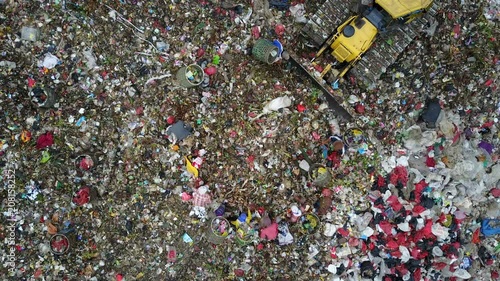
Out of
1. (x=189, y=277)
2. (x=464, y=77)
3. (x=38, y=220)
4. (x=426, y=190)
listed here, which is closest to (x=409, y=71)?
(x=464, y=77)

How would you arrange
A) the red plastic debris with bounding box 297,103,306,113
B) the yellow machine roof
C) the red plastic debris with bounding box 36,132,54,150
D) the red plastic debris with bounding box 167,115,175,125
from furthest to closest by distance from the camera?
1. the red plastic debris with bounding box 297,103,306,113
2. the red plastic debris with bounding box 167,115,175,125
3. the red plastic debris with bounding box 36,132,54,150
4. the yellow machine roof

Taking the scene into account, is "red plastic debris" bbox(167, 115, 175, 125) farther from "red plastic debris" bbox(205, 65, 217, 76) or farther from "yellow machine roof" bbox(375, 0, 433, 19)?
"yellow machine roof" bbox(375, 0, 433, 19)

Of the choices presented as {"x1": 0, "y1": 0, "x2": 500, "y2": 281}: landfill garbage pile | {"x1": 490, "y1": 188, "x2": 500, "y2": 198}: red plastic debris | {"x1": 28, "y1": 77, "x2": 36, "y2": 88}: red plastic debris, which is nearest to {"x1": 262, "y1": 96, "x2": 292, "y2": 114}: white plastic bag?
{"x1": 0, "y1": 0, "x2": 500, "y2": 281}: landfill garbage pile

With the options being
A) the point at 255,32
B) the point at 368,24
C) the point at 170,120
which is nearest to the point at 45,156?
the point at 170,120

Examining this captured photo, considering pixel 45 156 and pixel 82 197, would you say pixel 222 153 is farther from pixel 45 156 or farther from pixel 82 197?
pixel 45 156

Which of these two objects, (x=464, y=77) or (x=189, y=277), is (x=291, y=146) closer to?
(x=189, y=277)

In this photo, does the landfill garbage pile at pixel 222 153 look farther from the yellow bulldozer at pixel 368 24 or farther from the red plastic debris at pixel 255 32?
the yellow bulldozer at pixel 368 24

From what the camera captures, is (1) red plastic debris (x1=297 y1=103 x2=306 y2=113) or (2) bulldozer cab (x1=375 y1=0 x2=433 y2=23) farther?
(1) red plastic debris (x1=297 y1=103 x2=306 y2=113)
